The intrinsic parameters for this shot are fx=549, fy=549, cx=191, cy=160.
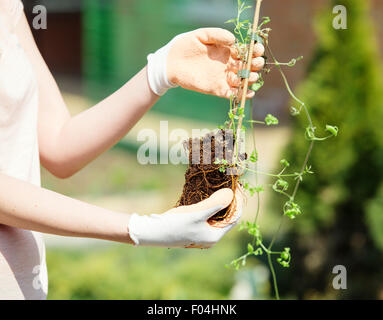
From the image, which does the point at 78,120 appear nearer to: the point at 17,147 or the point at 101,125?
the point at 101,125

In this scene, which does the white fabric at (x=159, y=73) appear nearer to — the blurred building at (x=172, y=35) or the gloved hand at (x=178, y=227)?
the gloved hand at (x=178, y=227)

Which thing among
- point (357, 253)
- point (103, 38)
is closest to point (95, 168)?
point (103, 38)

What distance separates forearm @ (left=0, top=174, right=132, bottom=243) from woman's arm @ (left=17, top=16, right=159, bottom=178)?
0.34 meters

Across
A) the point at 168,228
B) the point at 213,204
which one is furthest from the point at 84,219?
the point at 213,204

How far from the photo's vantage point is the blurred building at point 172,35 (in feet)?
20.6

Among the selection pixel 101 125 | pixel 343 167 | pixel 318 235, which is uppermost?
pixel 101 125

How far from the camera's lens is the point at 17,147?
1.50 m

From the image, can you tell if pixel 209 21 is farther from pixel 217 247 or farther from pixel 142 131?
pixel 217 247

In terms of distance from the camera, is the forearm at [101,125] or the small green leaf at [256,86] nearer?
the small green leaf at [256,86]

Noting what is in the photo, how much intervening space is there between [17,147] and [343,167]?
2560 millimetres

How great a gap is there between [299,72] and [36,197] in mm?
5858

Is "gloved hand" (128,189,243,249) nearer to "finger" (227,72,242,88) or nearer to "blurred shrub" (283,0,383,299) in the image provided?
"finger" (227,72,242,88)

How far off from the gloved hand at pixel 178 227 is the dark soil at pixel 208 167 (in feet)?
0.41

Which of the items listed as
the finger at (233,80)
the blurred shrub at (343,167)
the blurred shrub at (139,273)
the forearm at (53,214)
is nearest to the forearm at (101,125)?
the finger at (233,80)
